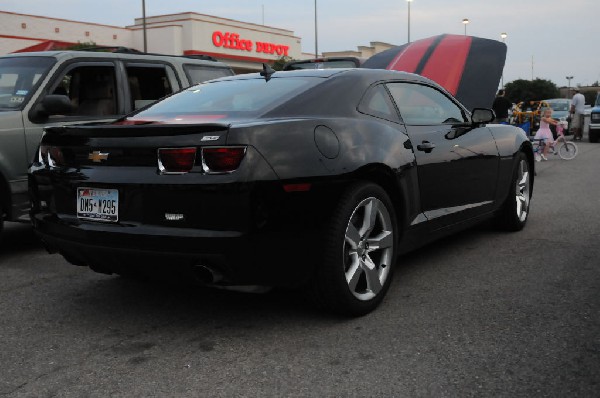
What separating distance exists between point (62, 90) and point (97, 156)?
317 cm

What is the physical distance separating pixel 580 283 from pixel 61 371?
11.1 ft

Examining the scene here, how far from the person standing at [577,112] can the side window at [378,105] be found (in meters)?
21.7

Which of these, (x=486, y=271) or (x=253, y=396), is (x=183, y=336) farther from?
(x=486, y=271)

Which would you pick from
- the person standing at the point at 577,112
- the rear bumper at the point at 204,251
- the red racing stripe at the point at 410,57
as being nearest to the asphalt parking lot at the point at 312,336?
the rear bumper at the point at 204,251

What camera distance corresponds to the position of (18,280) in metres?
4.99

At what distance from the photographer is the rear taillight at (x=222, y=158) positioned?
3.34m

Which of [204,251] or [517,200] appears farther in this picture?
[517,200]

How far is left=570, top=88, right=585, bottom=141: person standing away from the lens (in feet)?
79.1

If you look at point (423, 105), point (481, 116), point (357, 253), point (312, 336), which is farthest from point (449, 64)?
point (312, 336)

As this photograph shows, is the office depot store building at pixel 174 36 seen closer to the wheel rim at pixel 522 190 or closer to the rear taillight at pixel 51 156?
the wheel rim at pixel 522 190

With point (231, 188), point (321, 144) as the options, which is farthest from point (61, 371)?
point (321, 144)

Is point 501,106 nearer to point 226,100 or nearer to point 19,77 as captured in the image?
point 19,77

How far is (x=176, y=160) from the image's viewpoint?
3.42 m

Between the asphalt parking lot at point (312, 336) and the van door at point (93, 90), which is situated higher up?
the van door at point (93, 90)
